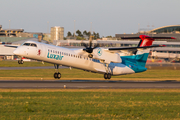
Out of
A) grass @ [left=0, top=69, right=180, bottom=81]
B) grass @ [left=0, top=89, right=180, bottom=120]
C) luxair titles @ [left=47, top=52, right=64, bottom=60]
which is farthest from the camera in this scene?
grass @ [left=0, top=69, right=180, bottom=81]

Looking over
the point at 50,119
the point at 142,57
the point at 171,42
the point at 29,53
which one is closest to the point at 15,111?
the point at 50,119

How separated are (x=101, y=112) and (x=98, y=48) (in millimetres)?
22035

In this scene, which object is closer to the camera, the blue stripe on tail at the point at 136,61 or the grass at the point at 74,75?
the blue stripe on tail at the point at 136,61

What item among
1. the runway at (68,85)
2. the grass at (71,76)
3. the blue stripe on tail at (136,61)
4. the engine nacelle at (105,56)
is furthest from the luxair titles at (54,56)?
the blue stripe on tail at (136,61)

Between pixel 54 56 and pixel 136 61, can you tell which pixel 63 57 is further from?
pixel 136 61

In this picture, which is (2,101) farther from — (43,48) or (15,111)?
(43,48)

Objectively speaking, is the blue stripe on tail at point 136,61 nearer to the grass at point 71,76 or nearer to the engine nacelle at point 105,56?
the grass at point 71,76

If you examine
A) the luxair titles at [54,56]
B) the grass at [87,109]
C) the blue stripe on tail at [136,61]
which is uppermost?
the luxair titles at [54,56]

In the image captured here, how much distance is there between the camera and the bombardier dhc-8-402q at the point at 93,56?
1313 inches

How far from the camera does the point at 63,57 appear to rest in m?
34.7

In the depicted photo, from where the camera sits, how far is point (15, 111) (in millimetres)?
15406

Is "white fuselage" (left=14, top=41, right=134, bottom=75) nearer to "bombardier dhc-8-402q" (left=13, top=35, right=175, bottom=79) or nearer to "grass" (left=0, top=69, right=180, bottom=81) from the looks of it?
"bombardier dhc-8-402q" (left=13, top=35, right=175, bottom=79)

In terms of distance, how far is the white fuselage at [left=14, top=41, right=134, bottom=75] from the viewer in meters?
32.8

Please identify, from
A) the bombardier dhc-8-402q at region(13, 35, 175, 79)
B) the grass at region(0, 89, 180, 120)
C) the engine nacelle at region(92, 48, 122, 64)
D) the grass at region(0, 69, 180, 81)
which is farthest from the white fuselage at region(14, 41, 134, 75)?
the grass at region(0, 89, 180, 120)
